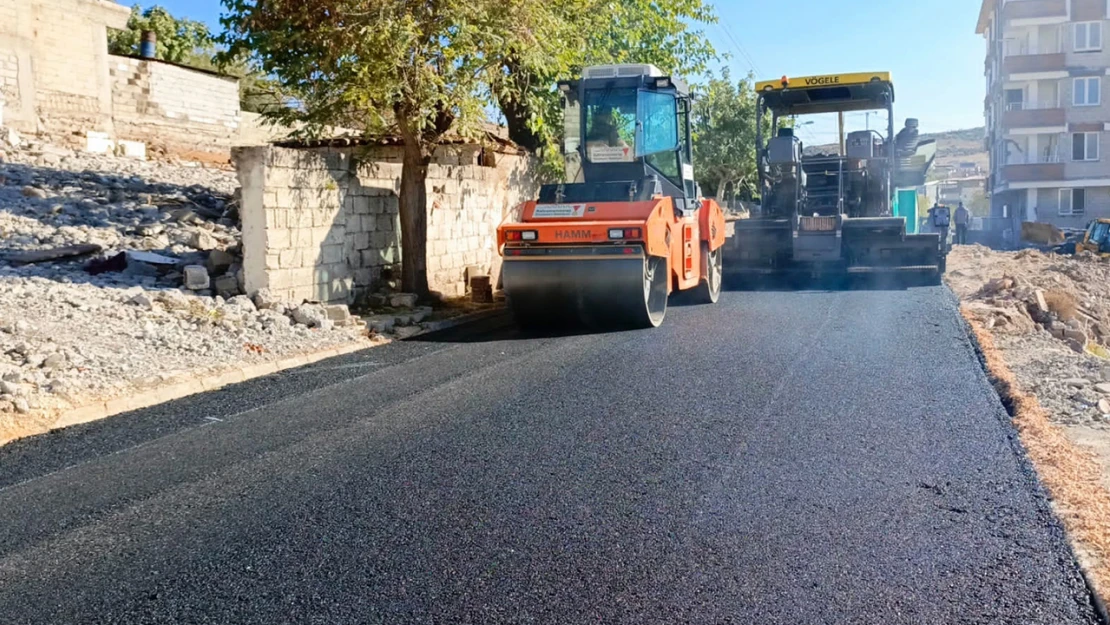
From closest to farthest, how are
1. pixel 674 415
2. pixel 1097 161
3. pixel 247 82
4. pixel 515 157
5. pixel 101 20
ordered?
pixel 674 415 < pixel 515 157 < pixel 101 20 < pixel 247 82 < pixel 1097 161

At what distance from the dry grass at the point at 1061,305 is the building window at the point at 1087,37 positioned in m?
33.9

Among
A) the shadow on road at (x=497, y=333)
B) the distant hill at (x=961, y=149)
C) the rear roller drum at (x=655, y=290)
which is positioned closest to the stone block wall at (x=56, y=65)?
the shadow on road at (x=497, y=333)

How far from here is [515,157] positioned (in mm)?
16312

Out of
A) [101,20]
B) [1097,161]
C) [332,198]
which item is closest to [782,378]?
[332,198]

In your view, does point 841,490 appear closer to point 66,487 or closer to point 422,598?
point 422,598

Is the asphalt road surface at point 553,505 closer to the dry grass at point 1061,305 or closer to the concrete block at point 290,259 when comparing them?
the concrete block at point 290,259

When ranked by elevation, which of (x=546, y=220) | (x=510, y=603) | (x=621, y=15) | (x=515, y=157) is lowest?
(x=510, y=603)

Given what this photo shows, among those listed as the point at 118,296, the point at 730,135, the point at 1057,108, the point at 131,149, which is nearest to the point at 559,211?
the point at 118,296

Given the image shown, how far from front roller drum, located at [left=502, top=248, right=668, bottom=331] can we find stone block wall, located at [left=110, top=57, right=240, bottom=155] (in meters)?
13.8

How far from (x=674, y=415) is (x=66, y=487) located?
3645 millimetres

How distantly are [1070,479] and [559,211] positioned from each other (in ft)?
21.0

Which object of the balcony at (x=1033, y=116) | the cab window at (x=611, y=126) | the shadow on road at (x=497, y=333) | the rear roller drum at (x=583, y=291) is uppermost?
the balcony at (x=1033, y=116)

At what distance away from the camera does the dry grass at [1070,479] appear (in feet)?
13.9

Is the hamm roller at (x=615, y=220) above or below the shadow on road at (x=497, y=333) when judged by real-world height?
above
